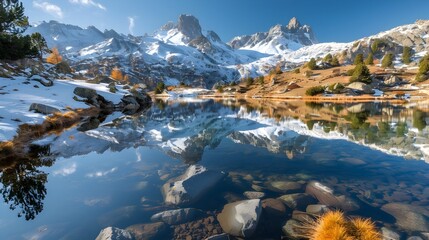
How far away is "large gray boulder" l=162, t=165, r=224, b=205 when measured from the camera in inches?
353

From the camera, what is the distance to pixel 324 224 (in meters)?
5.39

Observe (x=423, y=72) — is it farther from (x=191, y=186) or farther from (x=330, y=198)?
(x=191, y=186)

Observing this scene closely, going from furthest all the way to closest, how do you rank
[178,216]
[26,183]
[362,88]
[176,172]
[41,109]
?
[362,88], [41,109], [176,172], [26,183], [178,216]

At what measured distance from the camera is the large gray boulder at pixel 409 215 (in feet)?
22.8

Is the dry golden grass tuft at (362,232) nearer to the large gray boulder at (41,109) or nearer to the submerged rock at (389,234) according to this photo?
the submerged rock at (389,234)

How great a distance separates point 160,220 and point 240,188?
4103 mm

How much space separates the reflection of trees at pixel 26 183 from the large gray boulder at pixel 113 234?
345 centimetres

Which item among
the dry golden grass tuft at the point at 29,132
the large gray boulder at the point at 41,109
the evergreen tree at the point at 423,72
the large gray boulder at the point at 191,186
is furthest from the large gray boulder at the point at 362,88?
the large gray boulder at the point at 41,109

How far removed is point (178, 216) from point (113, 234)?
212cm

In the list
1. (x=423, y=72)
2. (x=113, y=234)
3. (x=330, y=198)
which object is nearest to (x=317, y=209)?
(x=330, y=198)

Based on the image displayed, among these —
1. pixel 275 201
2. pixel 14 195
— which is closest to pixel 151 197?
pixel 275 201

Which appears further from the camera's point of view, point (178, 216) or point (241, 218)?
point (178, 216)

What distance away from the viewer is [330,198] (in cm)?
886

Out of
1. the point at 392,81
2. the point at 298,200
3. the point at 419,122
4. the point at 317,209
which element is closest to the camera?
the point at 317,209
